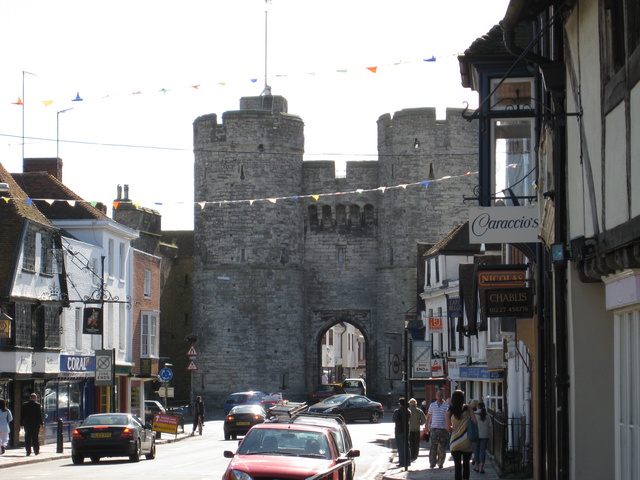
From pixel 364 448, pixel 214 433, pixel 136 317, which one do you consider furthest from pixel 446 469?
pixel 136 317

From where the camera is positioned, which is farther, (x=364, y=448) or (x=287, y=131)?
(x=287, y=131)

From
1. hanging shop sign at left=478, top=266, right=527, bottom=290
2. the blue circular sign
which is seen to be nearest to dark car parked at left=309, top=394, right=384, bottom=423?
the blue circular sign

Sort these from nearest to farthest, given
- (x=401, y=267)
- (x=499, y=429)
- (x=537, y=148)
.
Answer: (x=537, y=148) < (x=499, y=429) < (x=401, y=267)

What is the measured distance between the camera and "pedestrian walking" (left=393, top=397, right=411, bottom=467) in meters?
20.4

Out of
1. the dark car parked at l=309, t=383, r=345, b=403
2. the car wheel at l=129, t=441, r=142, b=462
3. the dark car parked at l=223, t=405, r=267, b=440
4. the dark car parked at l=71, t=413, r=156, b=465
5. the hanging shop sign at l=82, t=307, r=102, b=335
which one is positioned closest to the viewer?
the dark car parked at l=71, t=413, r=156, b=465

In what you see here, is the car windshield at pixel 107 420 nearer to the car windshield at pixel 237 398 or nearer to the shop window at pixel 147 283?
the shop window at pixel 147 283

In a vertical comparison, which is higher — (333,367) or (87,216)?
(87,216)

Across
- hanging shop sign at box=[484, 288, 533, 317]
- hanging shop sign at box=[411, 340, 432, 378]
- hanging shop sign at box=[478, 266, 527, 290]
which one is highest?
hanging shop sign at box=[478, 266, 527, 290]

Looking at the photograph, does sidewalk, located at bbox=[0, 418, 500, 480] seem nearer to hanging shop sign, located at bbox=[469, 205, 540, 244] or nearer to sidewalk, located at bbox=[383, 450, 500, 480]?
sidewalk, located at bbox=[383, 450, 500, 480]

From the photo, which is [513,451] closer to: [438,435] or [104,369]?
[438,435]

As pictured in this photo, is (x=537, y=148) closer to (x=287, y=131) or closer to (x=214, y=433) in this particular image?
(x=214, y=433)

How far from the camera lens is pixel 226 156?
54.5 metres

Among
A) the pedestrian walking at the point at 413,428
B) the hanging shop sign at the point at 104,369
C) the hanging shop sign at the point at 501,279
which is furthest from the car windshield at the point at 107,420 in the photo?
the hanging shop sign at the point at 501,279

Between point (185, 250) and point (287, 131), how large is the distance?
1621cm
